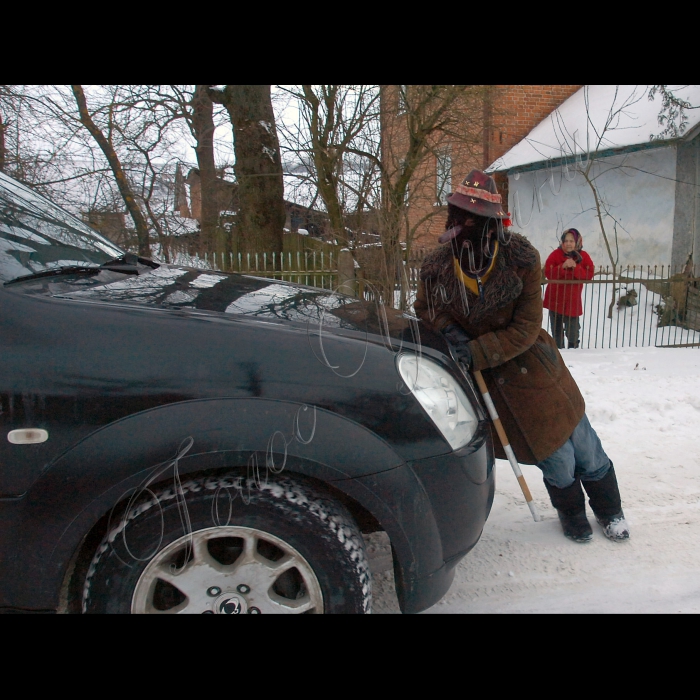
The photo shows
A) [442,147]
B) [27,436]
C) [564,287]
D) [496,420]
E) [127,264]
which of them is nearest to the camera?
[27,436]

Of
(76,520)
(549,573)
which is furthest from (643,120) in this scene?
(76,520)

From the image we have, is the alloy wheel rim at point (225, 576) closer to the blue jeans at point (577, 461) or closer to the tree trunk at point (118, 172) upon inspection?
the blue jeans at point (577, 461)

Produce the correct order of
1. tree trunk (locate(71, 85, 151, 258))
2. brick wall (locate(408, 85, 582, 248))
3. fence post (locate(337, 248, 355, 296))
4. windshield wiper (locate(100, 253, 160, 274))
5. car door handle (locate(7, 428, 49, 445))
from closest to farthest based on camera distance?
car door handle (locate(7, 428, 49, 445)) < windshield wiper (locate(100, 253, 160, 274)) < fence post (locate(337, 248, 355, 296)) < brick wall (locate(408, 85, 582, 248)) < tree trunk (locate(71, 85, 151, 258))

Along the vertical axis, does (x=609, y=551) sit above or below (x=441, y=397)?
below

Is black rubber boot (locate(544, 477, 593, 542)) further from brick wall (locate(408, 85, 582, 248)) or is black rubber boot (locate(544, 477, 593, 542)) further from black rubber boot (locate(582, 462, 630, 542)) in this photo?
brick wall (locate(408, 85, 582, 248))

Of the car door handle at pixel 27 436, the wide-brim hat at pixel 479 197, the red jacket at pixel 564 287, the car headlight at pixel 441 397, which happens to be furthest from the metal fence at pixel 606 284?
the car door handle at pixel 27 436

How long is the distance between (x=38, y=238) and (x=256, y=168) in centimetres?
841

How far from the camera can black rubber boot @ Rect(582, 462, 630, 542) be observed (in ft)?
9.84

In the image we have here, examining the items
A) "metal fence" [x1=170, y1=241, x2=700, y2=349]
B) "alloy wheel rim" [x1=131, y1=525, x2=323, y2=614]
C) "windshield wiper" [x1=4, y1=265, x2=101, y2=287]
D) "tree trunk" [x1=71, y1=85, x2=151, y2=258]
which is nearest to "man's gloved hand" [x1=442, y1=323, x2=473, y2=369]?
"alloy wheel rim" [x1=131, y1=525, x2=323, y2=614]

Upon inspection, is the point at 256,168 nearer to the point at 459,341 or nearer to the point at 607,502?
the point at 459,341

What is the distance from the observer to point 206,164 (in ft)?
34.0

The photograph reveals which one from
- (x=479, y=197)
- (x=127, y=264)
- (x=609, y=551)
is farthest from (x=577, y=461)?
(x=127, y=264)

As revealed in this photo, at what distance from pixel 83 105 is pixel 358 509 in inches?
363

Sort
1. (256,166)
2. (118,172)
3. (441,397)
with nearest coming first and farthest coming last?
1. (441,397)
2. (118,172)
3. (256,166)
